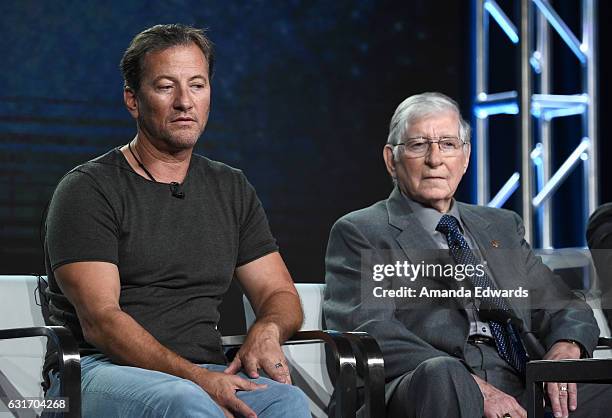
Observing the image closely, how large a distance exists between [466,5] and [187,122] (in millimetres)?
4083

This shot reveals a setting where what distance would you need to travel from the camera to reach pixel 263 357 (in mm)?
2461

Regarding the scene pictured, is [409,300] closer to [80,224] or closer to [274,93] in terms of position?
[80,224]

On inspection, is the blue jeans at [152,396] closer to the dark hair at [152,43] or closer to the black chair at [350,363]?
the black chair at [350,363]

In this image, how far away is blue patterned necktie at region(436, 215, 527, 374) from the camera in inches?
112

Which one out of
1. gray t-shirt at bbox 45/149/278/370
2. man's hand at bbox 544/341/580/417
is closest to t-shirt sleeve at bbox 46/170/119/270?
gray t-shirt at bbox 45/149/278/370

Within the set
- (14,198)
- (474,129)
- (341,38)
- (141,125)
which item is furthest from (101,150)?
(141,125)

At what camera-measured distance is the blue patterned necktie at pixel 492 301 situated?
2850 millimetres

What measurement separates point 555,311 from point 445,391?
694 mm

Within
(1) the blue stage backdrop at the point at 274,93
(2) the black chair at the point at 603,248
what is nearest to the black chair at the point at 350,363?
(2) the black chair at the point at 603,248

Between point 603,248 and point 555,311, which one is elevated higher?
point 603,248

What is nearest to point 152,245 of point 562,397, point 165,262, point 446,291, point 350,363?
point 165,262

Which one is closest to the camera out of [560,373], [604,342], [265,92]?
[560,373]

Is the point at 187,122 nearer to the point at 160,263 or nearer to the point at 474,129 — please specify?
the point at 160,263

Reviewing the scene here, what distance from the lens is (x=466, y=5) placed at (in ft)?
20.7
